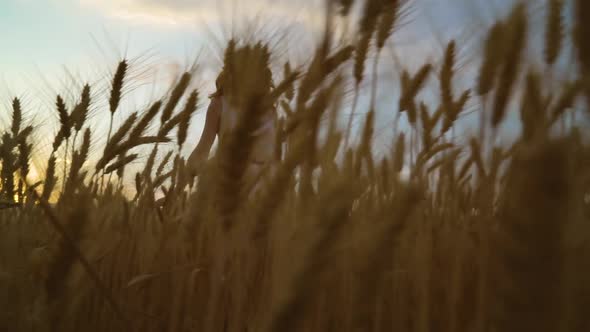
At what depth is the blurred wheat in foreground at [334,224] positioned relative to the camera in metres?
0.32

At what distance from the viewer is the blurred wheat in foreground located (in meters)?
0.32

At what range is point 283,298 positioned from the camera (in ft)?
1.15

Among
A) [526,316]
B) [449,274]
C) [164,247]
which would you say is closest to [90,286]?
[164,247]

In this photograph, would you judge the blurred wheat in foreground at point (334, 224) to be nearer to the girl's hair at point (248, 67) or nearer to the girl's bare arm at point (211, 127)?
the girl's hair at point (248, 67)

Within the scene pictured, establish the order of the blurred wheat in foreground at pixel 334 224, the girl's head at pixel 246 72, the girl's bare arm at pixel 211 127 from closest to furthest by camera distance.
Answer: the blurred wheat in foreground at pixel 334 224 → the girl's head at pixel 246 72 → the girl's bare arm at pixel 211 127

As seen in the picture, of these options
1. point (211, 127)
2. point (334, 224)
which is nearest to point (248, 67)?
point (334, 224)

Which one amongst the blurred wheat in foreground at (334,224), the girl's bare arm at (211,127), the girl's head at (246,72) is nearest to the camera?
the blurred wheat in foreground at (334,224)

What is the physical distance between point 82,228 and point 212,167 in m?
0.18

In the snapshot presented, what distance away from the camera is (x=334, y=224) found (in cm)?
38

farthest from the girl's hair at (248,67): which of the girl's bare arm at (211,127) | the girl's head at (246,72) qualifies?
the girl's bare arm at (211,127)

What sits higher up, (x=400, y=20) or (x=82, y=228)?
(x=400, y=20)

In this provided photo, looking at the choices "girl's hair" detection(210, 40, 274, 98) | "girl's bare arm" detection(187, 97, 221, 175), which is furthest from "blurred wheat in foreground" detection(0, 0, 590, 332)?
"girl's bare arm" detection(187, 97, 221, 175)

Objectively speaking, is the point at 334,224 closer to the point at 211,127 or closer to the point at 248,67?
the point at 248,67

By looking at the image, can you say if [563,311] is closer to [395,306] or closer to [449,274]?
[395,306]
